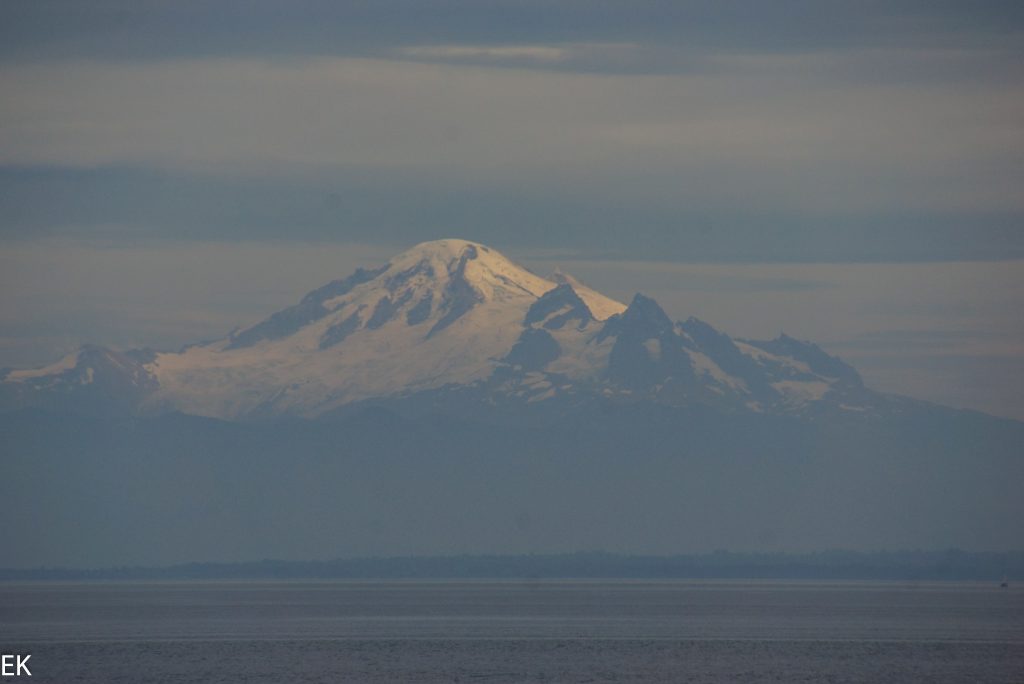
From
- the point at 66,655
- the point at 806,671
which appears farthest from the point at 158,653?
the point at 806,671

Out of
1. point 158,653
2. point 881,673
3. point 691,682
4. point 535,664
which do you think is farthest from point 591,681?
point 158,653

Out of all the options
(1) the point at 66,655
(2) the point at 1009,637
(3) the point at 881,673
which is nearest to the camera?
(3) the point at 881,673

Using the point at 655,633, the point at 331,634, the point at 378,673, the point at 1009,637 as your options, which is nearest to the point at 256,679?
the point at 378,673

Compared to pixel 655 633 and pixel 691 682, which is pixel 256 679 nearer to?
pixel 691 682

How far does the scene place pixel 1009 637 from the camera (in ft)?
594

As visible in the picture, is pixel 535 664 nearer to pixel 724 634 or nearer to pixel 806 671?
pixel 806 671

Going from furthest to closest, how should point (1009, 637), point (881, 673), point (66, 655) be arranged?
1. point (1009, 637)
2. point (66, 655)
3. point (881, 673)

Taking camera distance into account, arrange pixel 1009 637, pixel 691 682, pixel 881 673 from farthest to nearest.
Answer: pixel 1009 637 < pixel 881 673 < pixel 691 682

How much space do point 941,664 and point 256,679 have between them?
6116cm

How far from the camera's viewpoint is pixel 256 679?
132000mm

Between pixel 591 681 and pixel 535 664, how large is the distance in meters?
16.9

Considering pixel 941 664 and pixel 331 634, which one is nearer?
pixel 941 664

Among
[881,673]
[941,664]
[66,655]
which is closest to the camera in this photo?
[881,673]

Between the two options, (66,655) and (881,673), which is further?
(66,655)
